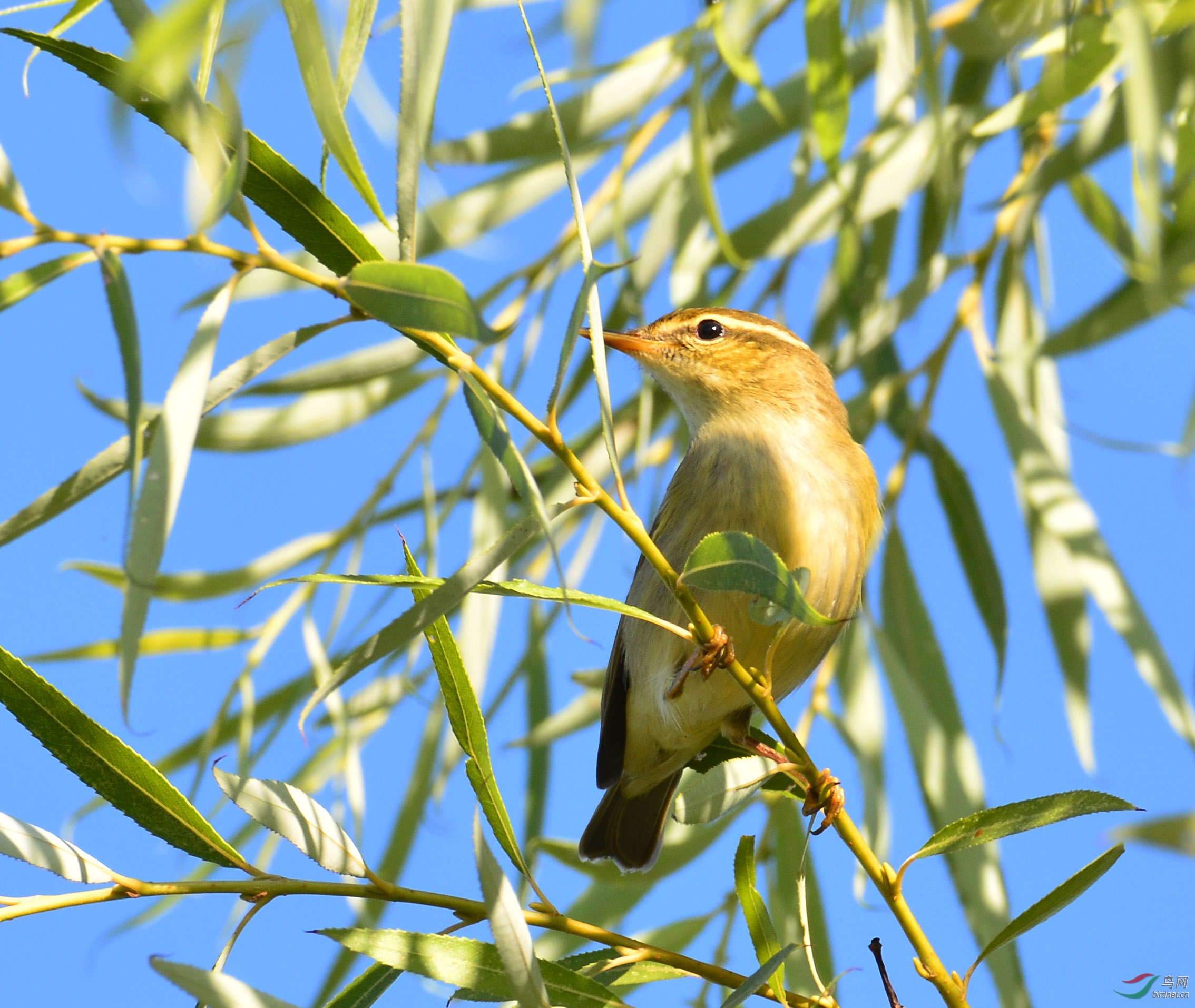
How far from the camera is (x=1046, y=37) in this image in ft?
9.73

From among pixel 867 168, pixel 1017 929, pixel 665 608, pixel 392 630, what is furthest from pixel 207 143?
pixel 867 168

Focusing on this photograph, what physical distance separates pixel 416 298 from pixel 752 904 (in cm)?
108

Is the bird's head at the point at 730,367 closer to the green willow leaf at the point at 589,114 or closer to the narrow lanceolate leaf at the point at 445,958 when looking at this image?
the green willow leaf at the point at 589,114

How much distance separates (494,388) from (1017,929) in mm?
1052

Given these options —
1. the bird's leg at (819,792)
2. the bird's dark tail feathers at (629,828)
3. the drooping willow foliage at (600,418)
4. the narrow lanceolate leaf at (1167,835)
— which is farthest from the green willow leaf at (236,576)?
the narrow lanceolate leaf at (1167,835)

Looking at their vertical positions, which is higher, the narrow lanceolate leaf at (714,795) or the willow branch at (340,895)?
the narrow lanceolate leaf at (714,795)

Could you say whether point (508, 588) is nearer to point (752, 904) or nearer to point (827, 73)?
point (752, 904)

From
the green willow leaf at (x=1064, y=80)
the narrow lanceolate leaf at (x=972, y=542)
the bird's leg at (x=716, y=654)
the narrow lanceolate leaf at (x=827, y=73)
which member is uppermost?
the green willow leaf at (x=1064, y=80)

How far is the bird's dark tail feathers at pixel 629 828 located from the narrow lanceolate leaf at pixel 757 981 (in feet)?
5.89

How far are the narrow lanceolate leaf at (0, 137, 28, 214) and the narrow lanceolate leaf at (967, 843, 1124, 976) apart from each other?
1453 mm

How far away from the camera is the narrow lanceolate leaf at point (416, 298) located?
1.22 meters

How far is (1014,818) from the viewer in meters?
1.68

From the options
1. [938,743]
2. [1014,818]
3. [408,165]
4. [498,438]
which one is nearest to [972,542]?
[938,743]

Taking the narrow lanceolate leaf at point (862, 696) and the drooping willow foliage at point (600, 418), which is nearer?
the drooping willow foliage at point (600, 418)
